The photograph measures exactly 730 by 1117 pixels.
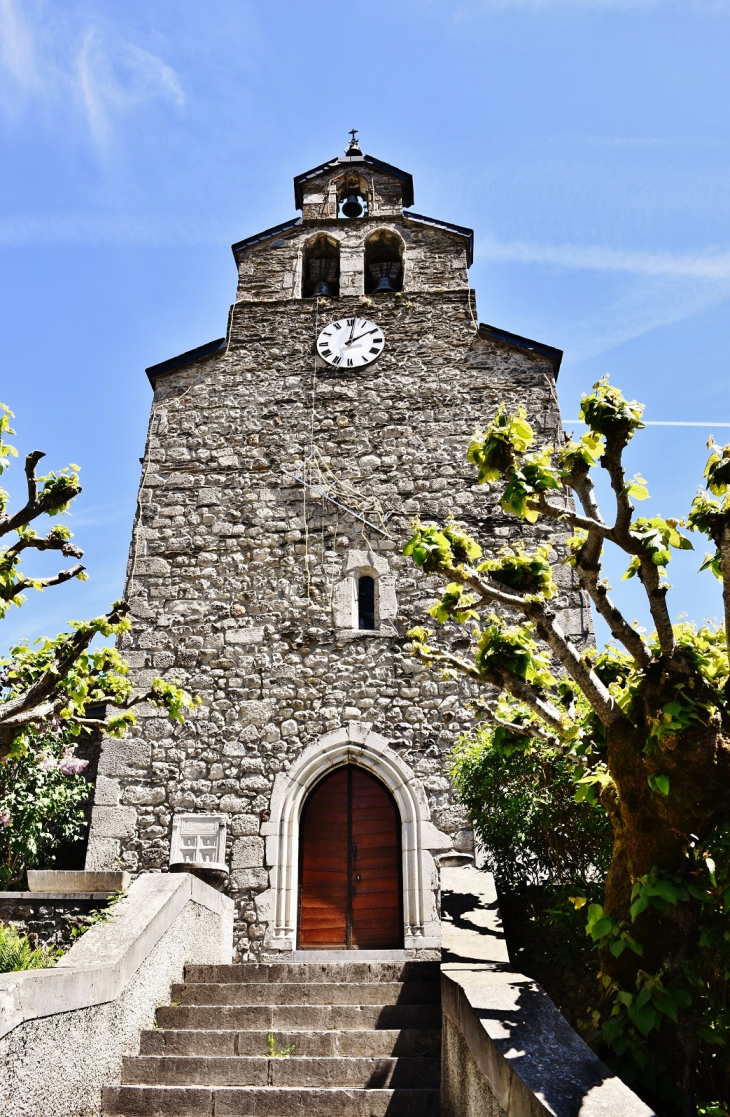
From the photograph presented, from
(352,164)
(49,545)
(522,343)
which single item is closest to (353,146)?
(352,164)

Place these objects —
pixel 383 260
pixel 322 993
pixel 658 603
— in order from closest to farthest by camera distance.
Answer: pixel 658 603, pixel 322 993, pixel 383 260

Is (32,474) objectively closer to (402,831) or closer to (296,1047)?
(296,1047)

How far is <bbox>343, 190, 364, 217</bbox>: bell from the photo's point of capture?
12141 mm

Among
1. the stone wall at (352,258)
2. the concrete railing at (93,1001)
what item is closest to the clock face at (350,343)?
the stone wall at (352,258)

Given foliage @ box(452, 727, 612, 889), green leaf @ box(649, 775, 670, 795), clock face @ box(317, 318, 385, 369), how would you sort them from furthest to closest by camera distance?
clock face @ box(317, 318, 385, 369)
foliage @ box(452, 727, 612, 889)
green leaf @ box(649, 775, 670, 795)

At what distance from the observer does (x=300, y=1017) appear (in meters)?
5.17

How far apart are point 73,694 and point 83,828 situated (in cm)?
336

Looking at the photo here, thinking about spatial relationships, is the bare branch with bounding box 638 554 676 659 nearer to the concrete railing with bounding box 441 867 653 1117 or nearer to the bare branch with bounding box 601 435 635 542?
the bare branch with bounding box 601 435 635 542

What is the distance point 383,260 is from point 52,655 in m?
7.58

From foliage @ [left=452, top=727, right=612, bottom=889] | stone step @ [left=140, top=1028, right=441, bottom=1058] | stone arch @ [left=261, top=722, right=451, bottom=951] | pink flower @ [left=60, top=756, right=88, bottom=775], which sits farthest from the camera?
pink flower @ [left=60, top=756, right=88, bottom=775]

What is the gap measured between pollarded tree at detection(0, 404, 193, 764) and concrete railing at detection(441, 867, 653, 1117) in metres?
2.91

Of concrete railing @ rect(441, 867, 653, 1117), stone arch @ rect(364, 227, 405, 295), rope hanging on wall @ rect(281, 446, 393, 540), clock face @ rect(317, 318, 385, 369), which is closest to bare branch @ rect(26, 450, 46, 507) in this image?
concrete railing @ rect(441, 867, 653, 1117)

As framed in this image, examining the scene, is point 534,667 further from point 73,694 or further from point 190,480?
point 190,480

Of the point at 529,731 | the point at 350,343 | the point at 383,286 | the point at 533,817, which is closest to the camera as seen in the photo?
the point at 529,731
